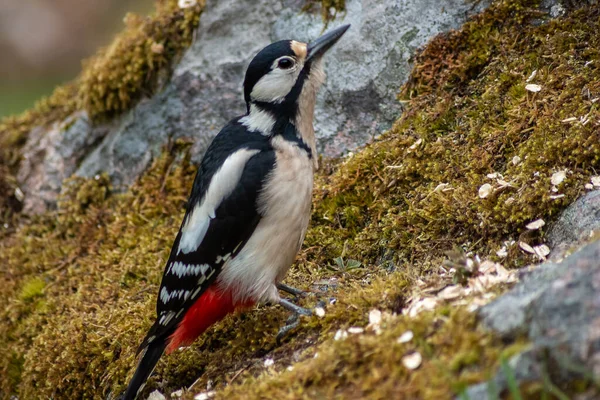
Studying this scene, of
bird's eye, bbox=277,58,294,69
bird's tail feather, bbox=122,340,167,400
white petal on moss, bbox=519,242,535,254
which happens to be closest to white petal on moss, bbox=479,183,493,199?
white petal on moss, bbox=519,242,535,254

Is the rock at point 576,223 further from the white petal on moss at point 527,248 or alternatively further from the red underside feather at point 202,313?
the red underside feather at point 202,313

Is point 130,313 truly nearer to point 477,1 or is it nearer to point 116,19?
point 477,1

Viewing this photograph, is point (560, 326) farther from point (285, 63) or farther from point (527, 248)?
point (285, 63)

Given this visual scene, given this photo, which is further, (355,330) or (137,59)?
(137,59)

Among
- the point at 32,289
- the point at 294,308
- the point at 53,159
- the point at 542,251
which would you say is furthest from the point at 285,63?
the point at 53,159

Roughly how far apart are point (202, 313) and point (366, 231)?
111 centimetres

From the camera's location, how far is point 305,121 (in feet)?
13.6

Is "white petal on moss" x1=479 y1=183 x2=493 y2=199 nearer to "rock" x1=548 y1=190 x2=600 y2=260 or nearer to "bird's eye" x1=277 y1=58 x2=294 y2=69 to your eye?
"rock" x1=548 y1=190 x2=600 y2=260

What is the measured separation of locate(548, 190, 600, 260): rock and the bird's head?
154 cm

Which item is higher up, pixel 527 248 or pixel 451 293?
pixel 451 293

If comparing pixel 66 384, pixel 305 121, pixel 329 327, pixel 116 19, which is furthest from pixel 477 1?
pixel 116 19

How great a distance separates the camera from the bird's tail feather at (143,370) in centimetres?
365

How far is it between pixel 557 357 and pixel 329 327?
1301mm

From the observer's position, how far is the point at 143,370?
367 cm
